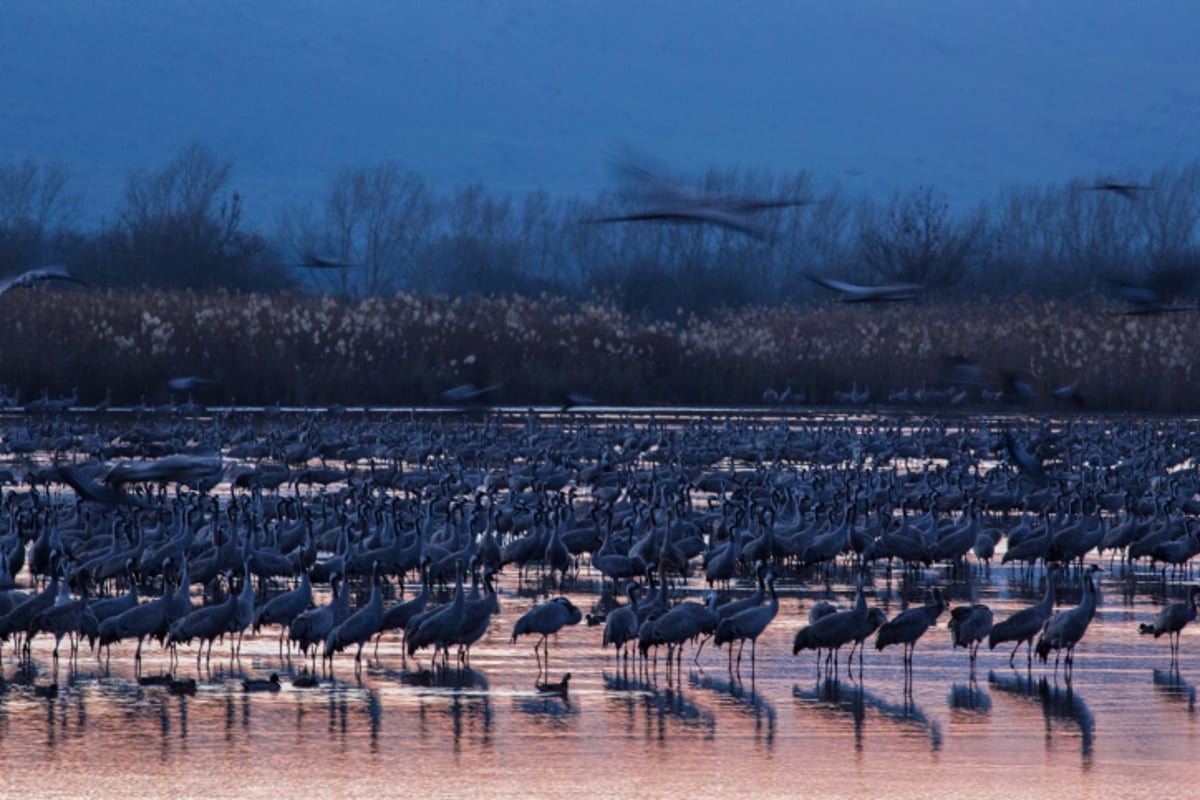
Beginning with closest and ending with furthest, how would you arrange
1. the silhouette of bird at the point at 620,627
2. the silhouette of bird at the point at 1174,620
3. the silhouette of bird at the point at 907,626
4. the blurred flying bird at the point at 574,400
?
the silhouette of bird at the point at 907,626
the silhouette of bird at the point at 620,627
the silhouette of bird at the point at 1174,620
the blurred flying bird at the point at 574,400

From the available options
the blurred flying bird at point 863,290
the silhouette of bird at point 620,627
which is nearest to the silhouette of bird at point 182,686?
the silhouette of bird at point 620,627

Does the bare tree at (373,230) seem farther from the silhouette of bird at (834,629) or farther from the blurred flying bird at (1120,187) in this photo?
the silhouette of bird at (834,629)

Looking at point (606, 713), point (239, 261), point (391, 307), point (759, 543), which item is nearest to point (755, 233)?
point (606, 713)

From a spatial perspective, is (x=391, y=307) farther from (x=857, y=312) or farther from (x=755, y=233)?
(x=755, y=233)

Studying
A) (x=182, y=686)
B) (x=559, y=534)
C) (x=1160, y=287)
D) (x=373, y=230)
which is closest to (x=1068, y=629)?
(x=1160, y=287)

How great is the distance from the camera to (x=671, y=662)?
1397 centimetres

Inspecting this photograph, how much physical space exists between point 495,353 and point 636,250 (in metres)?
56.7

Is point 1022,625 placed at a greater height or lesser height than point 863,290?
lesser

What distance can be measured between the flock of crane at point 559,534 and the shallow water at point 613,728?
11.0 inches

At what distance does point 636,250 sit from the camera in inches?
4003

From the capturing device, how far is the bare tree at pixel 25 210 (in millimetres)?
63281

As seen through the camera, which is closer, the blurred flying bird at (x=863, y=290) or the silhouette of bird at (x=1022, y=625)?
the silhouette of bird at (x=1022, y=625)

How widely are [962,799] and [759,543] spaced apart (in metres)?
8.99

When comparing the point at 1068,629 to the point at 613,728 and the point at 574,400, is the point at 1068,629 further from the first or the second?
the point at 574,400
